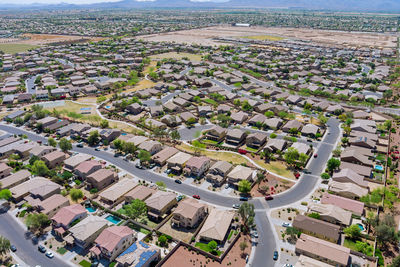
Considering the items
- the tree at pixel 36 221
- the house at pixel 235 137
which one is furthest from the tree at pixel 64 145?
the house at pixel 235 137

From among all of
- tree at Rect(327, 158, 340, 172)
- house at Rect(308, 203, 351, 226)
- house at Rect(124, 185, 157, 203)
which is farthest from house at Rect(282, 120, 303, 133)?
house at Rect(124, 185, 157, 203)

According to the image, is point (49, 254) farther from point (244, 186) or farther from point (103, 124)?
point (103, 124)

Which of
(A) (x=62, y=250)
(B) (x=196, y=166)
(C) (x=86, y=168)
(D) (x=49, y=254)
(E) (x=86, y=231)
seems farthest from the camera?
(B) (x=196, y=166)

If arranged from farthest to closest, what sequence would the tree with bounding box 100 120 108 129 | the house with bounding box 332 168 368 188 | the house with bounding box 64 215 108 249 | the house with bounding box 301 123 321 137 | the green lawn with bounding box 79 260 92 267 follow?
the tree with bounding box 100 120 108 129, the house with bounding box 301 123 321 137, the house with bounding box 332 168 368 188, the house with bounding box 64 215 108 249, the green lawn with bounding box 79 260 92 267

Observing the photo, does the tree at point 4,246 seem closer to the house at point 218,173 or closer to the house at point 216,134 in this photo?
the house at point 218,173

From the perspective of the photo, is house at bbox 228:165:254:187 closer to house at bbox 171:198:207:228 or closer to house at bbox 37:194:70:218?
house at bbox 171:198:207:228

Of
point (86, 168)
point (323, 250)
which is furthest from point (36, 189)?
point (323, 250)
